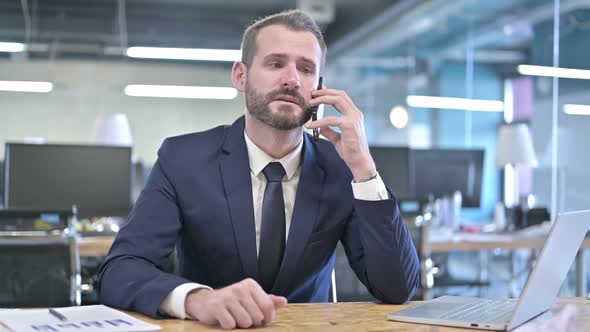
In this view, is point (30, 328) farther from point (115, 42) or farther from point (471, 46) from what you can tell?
point (115, 42)

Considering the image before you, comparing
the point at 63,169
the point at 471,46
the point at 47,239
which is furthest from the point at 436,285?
the point at 471,46

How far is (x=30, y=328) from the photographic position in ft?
4.07

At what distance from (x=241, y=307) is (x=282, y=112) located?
693 millimetres

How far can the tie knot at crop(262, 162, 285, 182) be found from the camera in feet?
6.22

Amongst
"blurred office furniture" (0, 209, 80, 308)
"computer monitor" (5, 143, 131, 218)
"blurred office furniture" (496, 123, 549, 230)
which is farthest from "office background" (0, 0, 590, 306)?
"blurred office furniture" (0, 209, 80, 308)

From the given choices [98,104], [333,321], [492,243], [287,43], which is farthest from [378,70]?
[333,321]

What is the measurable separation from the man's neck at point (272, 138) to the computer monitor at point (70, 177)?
2420 millimetres

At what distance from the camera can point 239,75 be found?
80.4 inches

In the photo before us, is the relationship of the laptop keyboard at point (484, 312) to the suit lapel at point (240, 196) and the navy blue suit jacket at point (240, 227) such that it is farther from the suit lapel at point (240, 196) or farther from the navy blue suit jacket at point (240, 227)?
the suit lapel at point (240, 196)

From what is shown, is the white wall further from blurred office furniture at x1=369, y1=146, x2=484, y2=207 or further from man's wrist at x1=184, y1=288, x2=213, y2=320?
man's wrist at x1=184, y1=288, x2=213, y2=320

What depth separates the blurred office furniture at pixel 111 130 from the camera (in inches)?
210

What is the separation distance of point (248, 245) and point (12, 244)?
137cm

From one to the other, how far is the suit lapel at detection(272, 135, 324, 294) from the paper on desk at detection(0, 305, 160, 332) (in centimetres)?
49

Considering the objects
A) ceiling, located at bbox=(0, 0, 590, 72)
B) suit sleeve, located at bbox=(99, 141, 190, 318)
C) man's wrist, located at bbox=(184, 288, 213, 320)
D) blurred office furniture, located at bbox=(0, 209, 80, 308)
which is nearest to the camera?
man's wrist, located at bbox=(184, 288, 213, 320)
